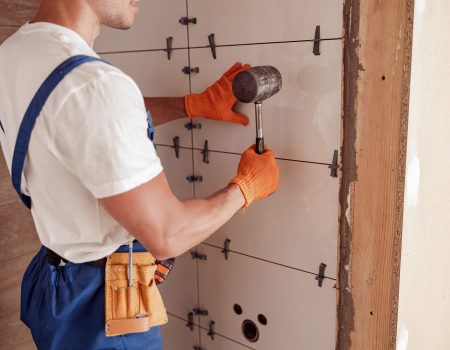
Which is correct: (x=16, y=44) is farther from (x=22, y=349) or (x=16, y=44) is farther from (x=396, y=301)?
(x=22, y=349)

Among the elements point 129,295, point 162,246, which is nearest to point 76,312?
point 129,295

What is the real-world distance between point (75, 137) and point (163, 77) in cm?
93

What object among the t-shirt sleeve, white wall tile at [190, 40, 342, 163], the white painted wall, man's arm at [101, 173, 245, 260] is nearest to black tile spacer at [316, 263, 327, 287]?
the white painted wall

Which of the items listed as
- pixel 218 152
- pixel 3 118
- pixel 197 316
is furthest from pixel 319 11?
pixel 197 316

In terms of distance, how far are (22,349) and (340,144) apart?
6.09 feet

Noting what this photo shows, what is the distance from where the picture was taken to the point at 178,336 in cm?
217

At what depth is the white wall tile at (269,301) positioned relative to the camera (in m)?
1.64

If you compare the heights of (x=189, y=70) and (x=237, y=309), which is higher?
(x=189, y=70)

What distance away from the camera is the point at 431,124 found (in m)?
1.50

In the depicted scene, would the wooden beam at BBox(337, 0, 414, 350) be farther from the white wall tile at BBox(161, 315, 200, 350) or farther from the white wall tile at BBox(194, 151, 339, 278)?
the white wall tile at BBox(161, 315, 200, 350)

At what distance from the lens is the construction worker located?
3.30 feet

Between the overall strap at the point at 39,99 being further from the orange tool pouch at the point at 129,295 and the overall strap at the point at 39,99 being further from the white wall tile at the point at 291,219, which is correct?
the white wall tile at the point at 291,219

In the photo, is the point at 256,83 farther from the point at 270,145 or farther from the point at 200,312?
the point at 200,312

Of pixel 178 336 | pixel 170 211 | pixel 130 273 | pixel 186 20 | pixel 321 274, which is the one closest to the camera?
pixel 170 211
